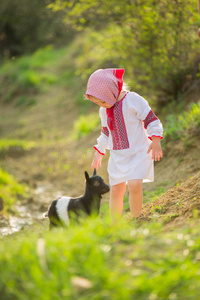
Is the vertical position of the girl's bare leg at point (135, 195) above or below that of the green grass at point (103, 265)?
below

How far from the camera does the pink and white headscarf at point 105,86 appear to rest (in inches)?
158

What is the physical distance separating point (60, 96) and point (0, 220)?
10893 millimetres

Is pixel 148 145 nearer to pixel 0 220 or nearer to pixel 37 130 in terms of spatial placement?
pixel 0 220

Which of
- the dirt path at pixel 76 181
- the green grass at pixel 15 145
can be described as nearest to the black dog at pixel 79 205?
the dirt path at pixel 76 181

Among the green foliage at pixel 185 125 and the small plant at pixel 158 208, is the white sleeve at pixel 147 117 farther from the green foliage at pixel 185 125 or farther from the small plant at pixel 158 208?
the green foliage at pixel 185 125

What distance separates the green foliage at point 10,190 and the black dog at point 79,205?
213cm

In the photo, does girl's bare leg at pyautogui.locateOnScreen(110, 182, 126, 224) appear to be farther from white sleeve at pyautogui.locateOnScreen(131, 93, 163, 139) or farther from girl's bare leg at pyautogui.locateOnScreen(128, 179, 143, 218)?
white sleeve at pyautogui.locateOnScreen(131, 93, 163, 139)

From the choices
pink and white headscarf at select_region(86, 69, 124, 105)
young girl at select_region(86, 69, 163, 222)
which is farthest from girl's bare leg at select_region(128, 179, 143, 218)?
pink and white headscarf at select_region(86, 69, 124, 105)

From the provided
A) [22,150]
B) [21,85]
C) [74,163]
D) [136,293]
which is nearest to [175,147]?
[74,163]

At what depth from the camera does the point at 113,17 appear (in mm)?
8695

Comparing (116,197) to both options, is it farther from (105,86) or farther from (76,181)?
(76,181)

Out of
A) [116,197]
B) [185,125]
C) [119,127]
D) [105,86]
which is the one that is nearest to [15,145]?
[185,125]

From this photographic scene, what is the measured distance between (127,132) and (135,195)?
605 mm

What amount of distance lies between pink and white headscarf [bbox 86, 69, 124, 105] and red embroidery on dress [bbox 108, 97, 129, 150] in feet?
0.30
